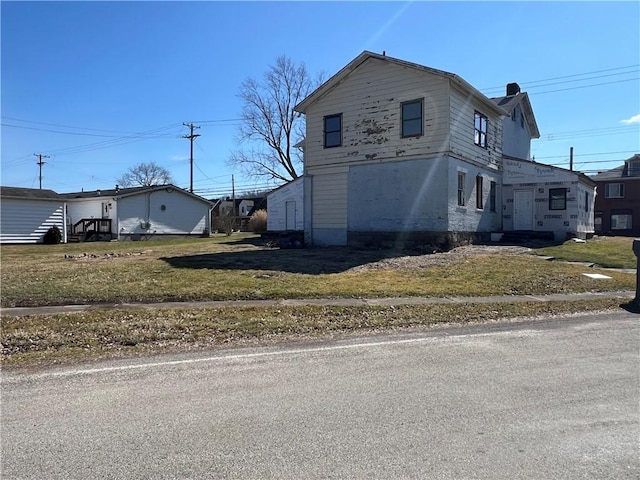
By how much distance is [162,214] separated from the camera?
123ft

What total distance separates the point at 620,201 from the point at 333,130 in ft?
130

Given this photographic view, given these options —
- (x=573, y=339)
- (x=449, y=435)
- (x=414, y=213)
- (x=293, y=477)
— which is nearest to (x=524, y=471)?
(x=449, y=435)

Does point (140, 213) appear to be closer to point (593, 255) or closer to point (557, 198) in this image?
point (557, 198)

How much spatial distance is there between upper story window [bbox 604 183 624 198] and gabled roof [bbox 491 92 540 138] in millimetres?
19770

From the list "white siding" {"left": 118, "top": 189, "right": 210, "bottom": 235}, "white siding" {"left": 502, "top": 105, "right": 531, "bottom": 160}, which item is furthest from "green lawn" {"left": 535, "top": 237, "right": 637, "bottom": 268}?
"white siding" {"left": 118, "top": 189, "right": 210, "bottom": 235}

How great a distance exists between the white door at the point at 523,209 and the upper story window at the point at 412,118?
8.76 m

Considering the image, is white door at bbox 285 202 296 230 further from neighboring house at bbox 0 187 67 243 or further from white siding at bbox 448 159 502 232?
neighboring house at bbox 0 187 67 243

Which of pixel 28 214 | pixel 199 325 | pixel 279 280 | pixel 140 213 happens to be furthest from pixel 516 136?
pixel 28 214

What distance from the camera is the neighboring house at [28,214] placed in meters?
29.4

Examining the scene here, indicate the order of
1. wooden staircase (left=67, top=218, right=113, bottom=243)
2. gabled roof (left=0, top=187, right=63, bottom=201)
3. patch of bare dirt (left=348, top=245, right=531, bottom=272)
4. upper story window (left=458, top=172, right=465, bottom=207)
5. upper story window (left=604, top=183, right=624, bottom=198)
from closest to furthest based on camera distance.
A: patch of bare dirt (left=348, top=245, right=531, bottom=272), upper story window (left=458, top=172, right=465, bottom=207), gabled roof (left=0, top=187, right=63, bottom=201), wooden staircase (left=67, top=218, right=113, bottom=243), upper story window (left=604, top=183, right=624, bottom=198)

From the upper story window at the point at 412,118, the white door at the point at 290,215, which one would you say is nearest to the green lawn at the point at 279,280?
the upper story window at the point at 412,118

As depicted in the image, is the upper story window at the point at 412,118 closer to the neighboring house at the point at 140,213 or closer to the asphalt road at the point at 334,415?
the asphalt road at the point at 334,415

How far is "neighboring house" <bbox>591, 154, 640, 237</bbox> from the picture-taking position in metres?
46.7

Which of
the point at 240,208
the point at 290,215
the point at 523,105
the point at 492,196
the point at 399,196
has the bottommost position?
the point at 290,215
